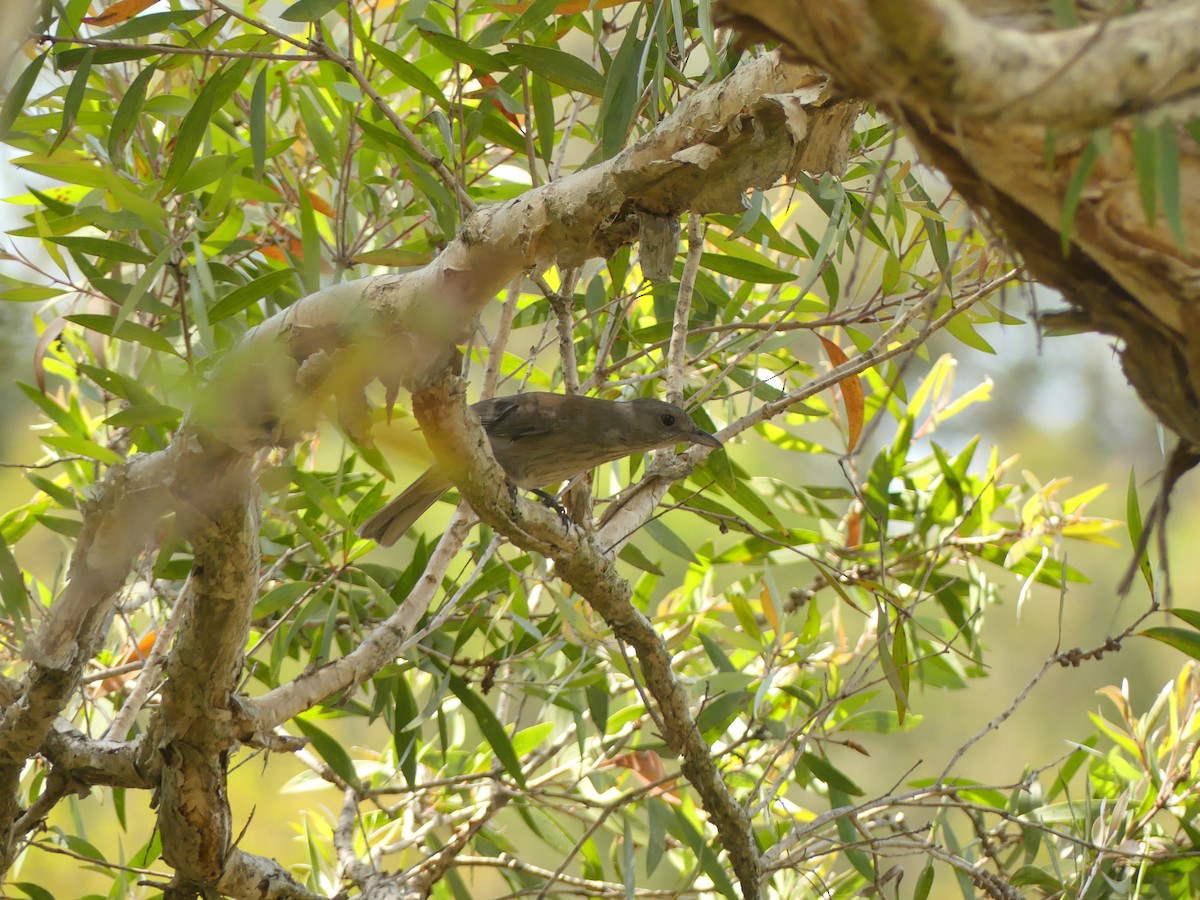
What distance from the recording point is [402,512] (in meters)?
3.82

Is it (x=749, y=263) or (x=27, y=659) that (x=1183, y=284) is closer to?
(x=749, y=263)

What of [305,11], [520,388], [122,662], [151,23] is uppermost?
[151,23]

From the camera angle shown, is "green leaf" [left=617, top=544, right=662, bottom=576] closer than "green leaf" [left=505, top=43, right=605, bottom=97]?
No

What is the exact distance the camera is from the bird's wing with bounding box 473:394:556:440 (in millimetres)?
4051

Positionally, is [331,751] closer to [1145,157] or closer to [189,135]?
[189,135]

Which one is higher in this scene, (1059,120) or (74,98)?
(74,98)

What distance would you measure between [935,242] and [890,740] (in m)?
6.80

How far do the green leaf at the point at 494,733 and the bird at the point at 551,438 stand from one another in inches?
28.7

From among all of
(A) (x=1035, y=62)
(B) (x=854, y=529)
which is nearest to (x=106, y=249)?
(A) (x=1035, y=62)

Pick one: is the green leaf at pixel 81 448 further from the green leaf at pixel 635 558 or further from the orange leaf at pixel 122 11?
the green leaf at pixel 635 558

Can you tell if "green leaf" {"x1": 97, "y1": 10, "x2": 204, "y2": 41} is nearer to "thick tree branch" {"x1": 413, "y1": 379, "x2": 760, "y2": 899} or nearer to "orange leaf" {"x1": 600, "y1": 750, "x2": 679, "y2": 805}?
"thick tree branch" {"x1": 413, "y1": 379, "x2": 760, "y2": 899}

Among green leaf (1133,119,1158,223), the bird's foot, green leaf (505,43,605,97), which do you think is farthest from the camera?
the bird's foot

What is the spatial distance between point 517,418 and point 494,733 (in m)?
1.39

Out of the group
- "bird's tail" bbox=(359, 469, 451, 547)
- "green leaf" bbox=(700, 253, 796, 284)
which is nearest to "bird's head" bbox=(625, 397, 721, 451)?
"green leaf" bbox=(700, 253, 796, 284)
